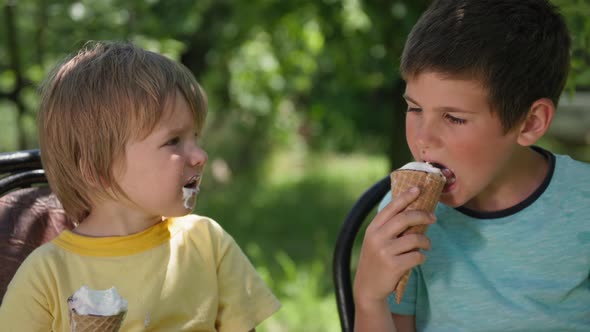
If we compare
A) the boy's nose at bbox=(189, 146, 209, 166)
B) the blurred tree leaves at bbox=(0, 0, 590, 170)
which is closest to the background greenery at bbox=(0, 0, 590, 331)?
the blurred tree leaves at bbox=(0, 0, 590, 170)

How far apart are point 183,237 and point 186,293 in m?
0.14

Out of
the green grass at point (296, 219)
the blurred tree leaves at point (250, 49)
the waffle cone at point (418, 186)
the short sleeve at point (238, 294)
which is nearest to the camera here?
the waffle cone at point (418, 186)

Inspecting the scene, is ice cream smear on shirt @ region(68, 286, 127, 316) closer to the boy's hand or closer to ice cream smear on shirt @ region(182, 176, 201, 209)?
ice cream smear on shirt @ region(182, 176, 201, 209)

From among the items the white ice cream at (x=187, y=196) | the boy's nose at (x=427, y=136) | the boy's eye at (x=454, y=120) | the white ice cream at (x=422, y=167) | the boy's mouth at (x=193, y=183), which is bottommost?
the white ice cream at (x=187, y=196)

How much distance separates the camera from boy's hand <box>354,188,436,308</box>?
1.73 meters

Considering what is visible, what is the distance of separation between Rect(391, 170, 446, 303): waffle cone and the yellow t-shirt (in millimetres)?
371

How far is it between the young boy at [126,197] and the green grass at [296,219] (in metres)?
2.09

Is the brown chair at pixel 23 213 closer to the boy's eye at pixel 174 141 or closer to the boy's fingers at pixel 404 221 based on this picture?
the boy's eye at pixel 174 141

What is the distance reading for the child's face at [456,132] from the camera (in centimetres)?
179

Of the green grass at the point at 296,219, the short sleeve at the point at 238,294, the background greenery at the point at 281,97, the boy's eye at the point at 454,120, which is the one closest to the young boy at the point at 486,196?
the boy's eye at the point at 454,120

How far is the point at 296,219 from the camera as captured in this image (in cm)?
670

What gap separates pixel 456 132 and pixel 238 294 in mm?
659

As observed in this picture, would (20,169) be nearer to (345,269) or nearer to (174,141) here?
(174,141)

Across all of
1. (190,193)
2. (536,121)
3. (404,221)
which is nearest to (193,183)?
(190,193)
